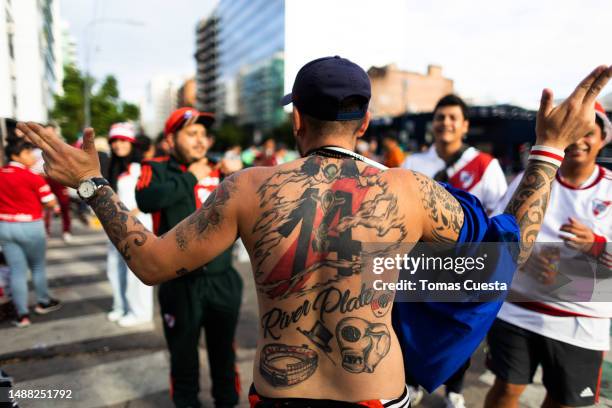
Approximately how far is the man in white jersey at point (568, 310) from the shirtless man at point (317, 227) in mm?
1043

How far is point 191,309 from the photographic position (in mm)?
2766

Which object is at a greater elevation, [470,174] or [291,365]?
[470,174]

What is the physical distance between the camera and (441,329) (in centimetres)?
158

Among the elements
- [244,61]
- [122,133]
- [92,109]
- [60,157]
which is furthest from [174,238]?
[244,61]

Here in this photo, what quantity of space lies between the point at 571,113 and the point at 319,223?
93 centimetres

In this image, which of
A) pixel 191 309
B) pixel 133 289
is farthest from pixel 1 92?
pixel 133 289

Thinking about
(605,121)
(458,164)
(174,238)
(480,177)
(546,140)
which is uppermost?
(605,121)

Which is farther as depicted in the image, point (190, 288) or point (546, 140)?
point (190, 288)

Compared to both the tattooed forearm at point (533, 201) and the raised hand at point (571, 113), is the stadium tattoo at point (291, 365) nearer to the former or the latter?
the tattooed forearm at point (533, 201)

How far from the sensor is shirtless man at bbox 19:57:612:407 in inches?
53.1

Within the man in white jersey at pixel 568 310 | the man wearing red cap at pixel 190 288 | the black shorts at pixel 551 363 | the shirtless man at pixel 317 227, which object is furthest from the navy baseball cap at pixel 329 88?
the black shorts at pixel 551 363

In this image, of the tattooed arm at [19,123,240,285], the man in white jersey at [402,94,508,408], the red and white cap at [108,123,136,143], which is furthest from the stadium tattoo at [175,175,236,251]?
the red and white cap at [108,123,136,143]

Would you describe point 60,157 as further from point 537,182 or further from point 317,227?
point 537,182

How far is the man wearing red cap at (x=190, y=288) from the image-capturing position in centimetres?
276
